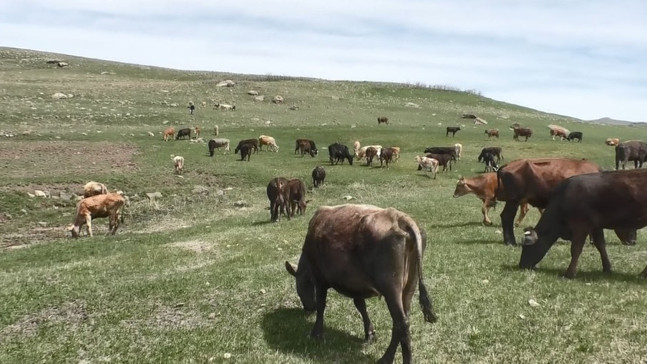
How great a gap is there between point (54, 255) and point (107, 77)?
87769 millimetres

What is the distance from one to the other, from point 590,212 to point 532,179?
455cm

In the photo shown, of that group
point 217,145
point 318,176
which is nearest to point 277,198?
point 318,176

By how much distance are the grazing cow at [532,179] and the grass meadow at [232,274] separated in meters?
1.30

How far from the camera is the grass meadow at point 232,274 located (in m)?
9.13

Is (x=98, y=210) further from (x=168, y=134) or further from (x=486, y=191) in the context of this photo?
(x=168, y=134)

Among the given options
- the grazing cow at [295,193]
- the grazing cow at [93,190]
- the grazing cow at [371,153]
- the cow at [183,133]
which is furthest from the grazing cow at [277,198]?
the cow at [183,133]

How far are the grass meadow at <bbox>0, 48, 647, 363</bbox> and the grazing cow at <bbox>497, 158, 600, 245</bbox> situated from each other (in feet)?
4.26

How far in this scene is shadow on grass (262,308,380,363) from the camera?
8.73 metres

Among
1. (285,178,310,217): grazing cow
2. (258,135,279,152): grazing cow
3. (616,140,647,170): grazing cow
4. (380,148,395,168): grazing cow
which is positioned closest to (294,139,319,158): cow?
(258,135,279,152): grazing cow

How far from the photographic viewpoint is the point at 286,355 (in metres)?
8.77

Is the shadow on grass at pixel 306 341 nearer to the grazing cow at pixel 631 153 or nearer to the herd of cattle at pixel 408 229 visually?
the herd of cattle at pixel 408 229

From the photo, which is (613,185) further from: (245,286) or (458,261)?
(245,286)

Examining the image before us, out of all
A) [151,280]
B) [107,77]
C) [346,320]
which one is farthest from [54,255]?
[107,77]

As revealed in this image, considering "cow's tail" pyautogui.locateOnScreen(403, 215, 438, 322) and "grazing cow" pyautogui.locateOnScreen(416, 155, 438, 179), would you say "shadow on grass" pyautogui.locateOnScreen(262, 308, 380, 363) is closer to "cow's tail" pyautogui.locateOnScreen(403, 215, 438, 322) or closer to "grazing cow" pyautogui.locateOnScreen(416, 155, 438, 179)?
"cow's tail" pyautogui.locateOnScreen(403, 215, 438, 322)
